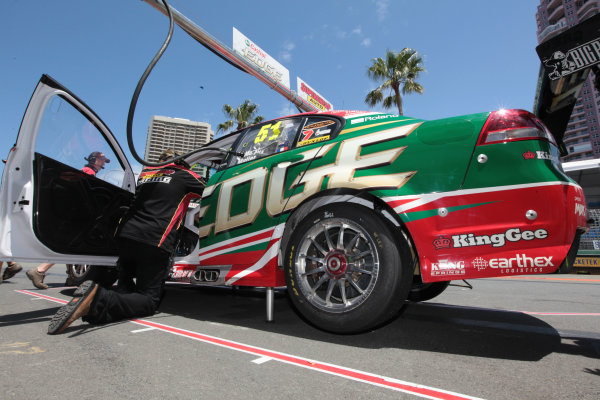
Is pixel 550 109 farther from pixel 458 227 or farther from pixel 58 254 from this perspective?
pixel 58 254

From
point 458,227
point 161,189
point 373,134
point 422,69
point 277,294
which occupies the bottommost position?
point 277,294

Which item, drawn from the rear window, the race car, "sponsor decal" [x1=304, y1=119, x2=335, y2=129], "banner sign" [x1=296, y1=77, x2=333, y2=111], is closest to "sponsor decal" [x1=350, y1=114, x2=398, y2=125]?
the race car

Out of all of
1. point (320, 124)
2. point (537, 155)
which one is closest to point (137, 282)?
point (320, 124)

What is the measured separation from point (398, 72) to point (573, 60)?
20154 mm

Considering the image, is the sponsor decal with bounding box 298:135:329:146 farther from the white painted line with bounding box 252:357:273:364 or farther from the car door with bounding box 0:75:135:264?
the car door with bounding box 0:75:135:264

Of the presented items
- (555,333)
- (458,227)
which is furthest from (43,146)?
(555,333)

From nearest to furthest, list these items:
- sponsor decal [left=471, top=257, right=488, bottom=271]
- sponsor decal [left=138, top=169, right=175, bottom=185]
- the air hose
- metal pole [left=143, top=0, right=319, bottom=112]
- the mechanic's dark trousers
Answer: sponsor decal [left=471, top=257, right=488, bottom=271], the mechanic's dark trousers, sponsor decal [left=138, top=169, right=175, bottom=185], the air hose, metal pole [left=143, top=0, right=319, bottom=112]

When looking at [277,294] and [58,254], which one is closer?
[58,254]

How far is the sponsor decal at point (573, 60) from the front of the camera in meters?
1.80

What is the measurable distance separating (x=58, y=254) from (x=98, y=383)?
6.73 ft

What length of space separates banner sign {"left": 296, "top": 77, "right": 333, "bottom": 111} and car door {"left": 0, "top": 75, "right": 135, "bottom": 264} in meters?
31.3

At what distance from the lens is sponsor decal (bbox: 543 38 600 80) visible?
180 cm

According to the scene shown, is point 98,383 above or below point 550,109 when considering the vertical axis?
below

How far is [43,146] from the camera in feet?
9.56
